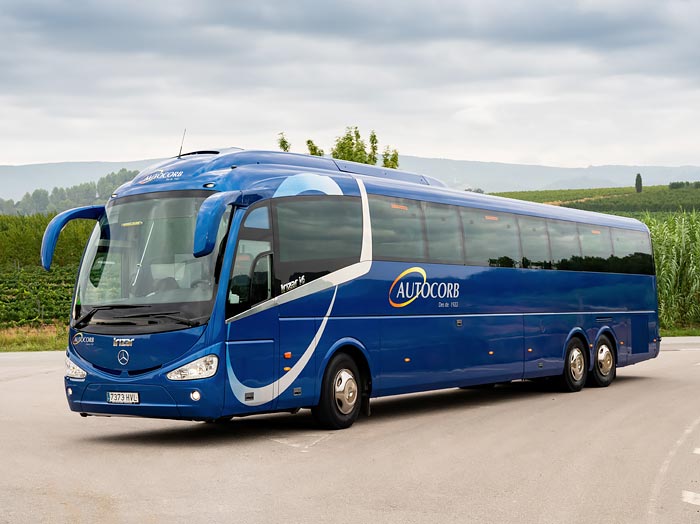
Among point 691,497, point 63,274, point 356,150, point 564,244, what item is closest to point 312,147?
point 356,150

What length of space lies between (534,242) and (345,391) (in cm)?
694

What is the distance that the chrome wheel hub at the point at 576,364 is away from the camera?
835 inches

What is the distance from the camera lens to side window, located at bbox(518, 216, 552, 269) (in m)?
19.8

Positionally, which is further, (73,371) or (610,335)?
(610,335)

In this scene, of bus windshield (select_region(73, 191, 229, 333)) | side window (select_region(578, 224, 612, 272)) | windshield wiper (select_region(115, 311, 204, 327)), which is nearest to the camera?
windshield wiper (select_region(115, 311, 204, 327))

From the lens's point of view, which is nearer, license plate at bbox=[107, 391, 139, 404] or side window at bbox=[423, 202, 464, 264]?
license plate at bbox=[107, 391, 139, 404]

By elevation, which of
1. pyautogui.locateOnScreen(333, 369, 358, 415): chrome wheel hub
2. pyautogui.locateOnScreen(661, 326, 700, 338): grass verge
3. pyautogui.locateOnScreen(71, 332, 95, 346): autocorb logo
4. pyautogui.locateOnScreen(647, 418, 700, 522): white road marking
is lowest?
pyautogui.locateOnScreen(661, 326, 700, 338): grass verge

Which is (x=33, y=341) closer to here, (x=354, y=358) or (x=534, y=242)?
(x=534, y=242)

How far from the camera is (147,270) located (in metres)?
12.8

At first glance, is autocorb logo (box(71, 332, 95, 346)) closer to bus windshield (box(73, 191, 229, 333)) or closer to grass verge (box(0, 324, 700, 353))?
bus windshield (box(73, 191, 229, 333))

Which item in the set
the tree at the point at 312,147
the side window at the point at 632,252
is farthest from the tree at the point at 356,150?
the side window at the point at 632,252

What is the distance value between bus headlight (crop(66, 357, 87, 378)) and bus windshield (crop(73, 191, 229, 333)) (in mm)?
461

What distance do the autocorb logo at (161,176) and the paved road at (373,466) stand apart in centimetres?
311

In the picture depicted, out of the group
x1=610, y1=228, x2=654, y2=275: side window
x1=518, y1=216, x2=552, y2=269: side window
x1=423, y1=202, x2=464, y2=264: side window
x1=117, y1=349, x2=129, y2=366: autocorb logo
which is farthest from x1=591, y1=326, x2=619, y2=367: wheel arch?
x1=117, y1=349, x2=129, y2=366: autocorb logo
